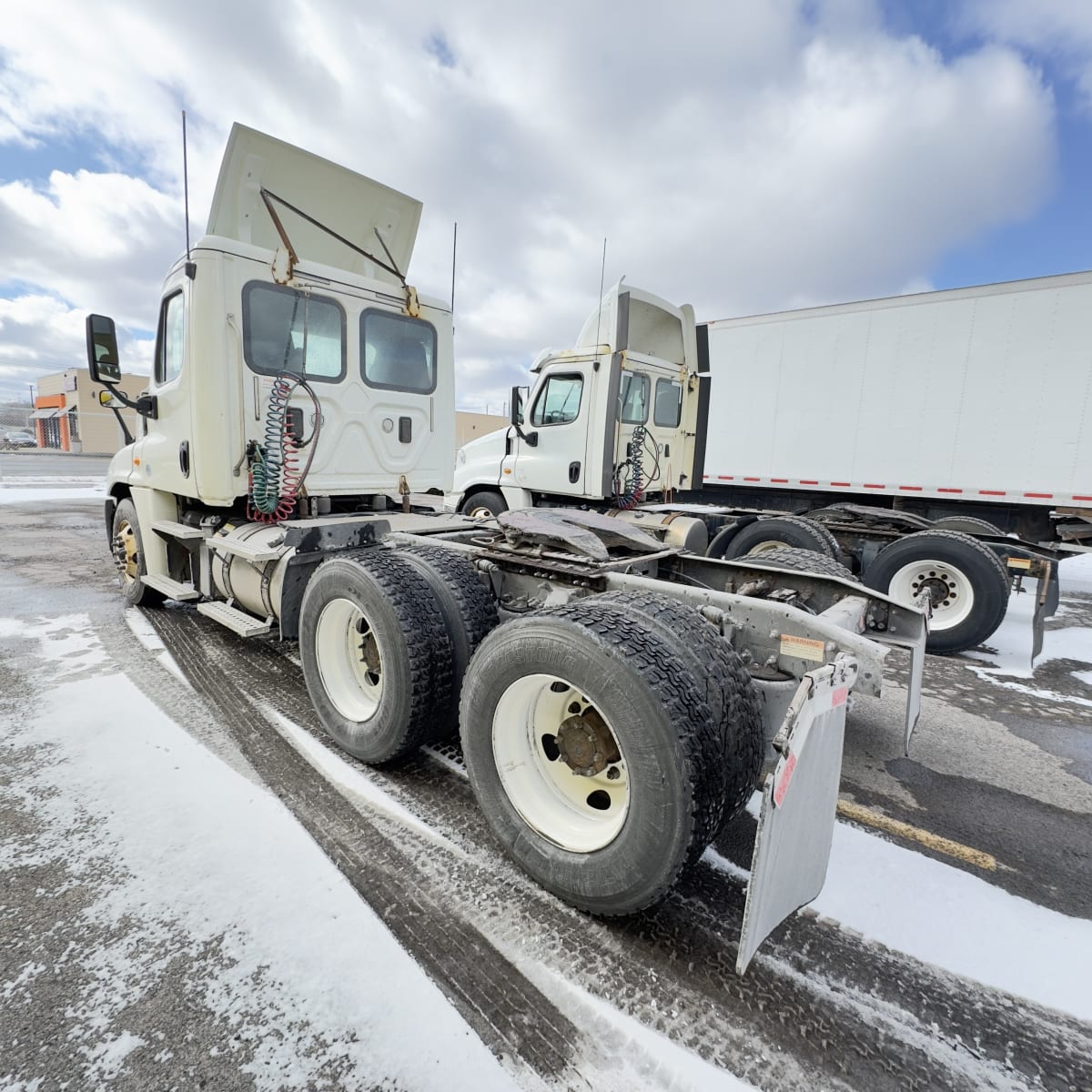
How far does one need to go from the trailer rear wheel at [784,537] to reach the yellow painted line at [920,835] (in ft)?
9.99

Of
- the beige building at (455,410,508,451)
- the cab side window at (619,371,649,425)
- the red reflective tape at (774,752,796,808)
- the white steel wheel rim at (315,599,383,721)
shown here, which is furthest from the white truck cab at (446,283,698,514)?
the beige building at (455,410,508,451)

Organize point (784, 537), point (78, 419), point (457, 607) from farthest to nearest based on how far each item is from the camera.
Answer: point (78, 419)
point (784, 537)
point (457, 607)

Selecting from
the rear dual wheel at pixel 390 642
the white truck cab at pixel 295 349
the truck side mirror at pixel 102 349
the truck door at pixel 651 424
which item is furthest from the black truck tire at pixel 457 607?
the truck door at pixel 651 424

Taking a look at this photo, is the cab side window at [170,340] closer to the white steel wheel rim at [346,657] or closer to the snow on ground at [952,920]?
the white steel wheel rim at [346,657]

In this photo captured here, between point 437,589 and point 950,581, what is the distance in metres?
5.05

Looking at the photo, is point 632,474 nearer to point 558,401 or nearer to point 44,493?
point 558,401

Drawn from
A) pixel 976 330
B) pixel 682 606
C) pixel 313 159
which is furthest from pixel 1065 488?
pixel 313 159

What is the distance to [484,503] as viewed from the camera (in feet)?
26.5

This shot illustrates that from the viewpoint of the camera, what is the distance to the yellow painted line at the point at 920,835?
259 centimetres

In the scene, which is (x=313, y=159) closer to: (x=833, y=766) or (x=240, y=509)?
(x=240, y=509)

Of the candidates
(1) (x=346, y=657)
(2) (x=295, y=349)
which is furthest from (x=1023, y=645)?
(2) (x=295, y=349)

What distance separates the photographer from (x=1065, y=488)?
7.54 m

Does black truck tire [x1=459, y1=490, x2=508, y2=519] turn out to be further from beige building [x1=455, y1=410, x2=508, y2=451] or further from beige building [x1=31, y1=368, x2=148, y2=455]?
beige building [x1=31, y1=368, x2=148, y2=455]

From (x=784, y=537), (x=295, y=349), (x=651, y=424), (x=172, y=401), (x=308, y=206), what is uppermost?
(x=308, y=206)
